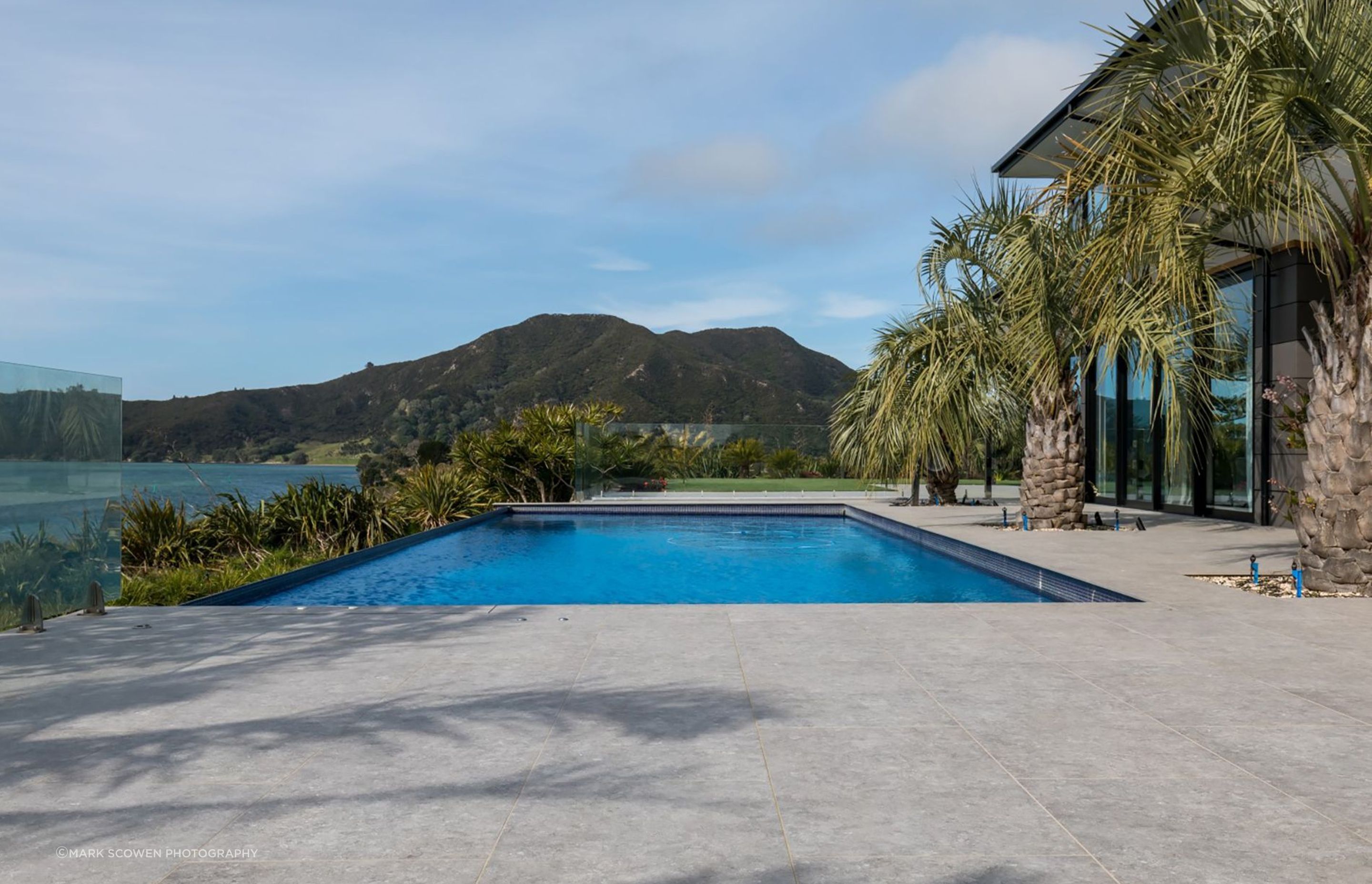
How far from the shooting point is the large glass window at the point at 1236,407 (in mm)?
12945

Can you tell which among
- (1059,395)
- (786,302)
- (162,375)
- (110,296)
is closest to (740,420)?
(786,302)

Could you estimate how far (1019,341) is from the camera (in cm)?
1073

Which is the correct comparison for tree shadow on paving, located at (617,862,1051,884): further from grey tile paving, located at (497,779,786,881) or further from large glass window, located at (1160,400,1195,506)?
large glass window, located at (1160,400,1195,506)

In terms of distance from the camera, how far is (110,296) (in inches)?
885

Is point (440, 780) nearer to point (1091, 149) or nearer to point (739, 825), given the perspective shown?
point (739, 825)

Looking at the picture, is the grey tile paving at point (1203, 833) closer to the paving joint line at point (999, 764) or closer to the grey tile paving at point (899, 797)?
the paving joint line at point (999, 764)

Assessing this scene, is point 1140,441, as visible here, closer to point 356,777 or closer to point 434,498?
point 434,498

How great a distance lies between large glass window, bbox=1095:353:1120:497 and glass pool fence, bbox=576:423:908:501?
4.01 metres

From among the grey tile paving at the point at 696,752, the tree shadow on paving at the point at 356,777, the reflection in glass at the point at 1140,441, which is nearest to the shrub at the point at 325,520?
the grey tile paving at the point at 696,752

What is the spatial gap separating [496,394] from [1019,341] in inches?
1674

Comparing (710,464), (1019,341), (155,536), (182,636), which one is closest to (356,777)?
(182,636)

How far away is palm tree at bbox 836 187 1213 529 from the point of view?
10.3 m

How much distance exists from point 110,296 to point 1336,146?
79.9 feet

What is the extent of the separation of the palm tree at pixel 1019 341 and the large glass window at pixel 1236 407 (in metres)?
0.74
